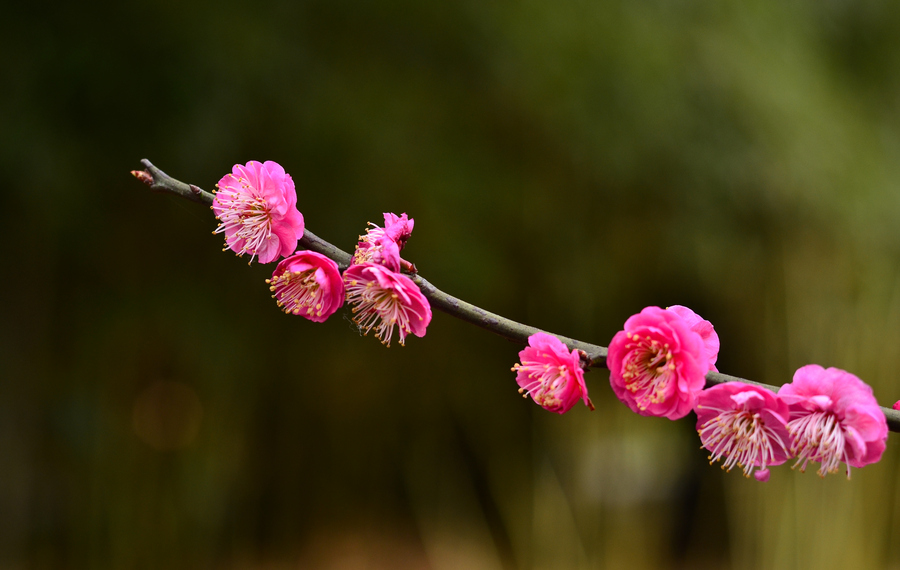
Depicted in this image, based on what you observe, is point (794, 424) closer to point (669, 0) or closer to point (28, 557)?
point (669, 0)

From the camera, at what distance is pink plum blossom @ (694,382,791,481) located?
323mm

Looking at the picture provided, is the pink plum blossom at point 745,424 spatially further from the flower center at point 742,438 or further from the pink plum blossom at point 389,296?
the pink plum blossom at point 389,296

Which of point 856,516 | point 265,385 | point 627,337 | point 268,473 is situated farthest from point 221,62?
point 856,516

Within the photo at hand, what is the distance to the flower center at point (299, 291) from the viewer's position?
0.37 meters

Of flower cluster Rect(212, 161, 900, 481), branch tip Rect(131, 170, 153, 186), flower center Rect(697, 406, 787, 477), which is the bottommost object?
flower center Rect(697, 406, 787, 477)

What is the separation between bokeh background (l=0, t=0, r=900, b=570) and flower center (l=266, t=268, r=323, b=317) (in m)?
0.96

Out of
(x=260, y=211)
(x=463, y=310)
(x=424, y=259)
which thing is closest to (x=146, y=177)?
(x=260, y=211)

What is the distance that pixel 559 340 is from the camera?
345mm

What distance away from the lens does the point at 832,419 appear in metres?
0.33

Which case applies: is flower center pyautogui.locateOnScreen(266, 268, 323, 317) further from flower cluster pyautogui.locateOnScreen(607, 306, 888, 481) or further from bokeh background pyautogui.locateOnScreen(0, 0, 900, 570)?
bokeh background pyautogui.locateOnScreen(0, 0, 900, 570)

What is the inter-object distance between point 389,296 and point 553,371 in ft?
0.34

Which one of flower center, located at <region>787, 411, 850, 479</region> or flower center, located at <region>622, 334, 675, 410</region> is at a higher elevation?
flower center, located at <region>622, 334, 675, 410</region>

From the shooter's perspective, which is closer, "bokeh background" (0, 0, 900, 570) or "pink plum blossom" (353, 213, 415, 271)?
"pink plum blossom" (353, 213, 415, 271)

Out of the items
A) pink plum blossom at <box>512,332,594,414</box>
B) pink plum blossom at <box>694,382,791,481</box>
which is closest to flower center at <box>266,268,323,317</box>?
pink plum blossom at <box>512,332,594,414</box>
